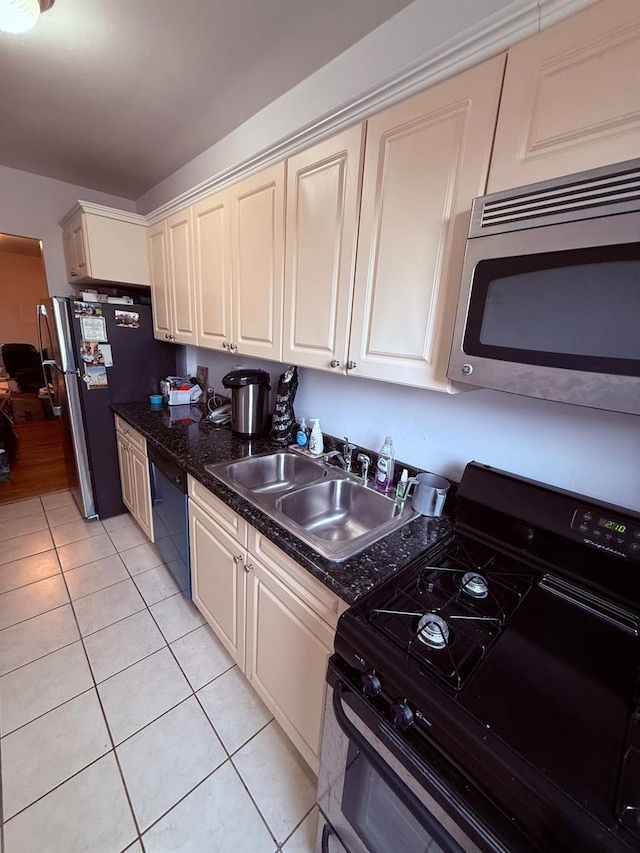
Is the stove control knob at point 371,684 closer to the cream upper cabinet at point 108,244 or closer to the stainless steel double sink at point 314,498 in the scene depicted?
the stainless steel double sink at point 314,498

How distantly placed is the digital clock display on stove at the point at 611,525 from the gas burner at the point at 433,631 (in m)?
0.51

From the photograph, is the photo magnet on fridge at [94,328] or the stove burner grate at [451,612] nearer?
the stove burner grate at [451,612]

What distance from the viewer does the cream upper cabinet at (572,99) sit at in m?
0.65

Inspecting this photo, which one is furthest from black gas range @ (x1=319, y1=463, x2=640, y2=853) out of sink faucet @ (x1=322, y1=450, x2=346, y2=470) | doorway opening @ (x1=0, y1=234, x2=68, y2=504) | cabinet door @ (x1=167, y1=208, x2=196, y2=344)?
doorway opening @ (x1=0, y1=234, x2=68, y2=504)

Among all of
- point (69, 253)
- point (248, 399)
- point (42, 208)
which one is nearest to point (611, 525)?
point (248, 399)

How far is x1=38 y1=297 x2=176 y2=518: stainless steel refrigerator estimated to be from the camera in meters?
2.24

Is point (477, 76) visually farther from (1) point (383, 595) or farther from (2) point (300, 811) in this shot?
(2) point (300, 811)

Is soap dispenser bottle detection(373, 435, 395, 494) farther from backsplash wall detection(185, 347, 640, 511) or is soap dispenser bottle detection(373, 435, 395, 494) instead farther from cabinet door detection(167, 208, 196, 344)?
cabinet door detection(167, 208, 196, 344)

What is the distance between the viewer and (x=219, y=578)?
148cm

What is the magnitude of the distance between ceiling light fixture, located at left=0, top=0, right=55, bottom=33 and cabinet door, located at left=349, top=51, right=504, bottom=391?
42.8 inches

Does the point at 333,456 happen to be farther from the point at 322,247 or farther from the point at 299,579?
the point at 322,247

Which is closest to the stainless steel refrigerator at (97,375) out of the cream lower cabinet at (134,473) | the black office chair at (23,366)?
the cream lower cabinet at (134,473)

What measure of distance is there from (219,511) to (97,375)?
165 cm

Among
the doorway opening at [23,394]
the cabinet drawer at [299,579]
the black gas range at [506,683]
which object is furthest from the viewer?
the doorway opening at [23,394]
